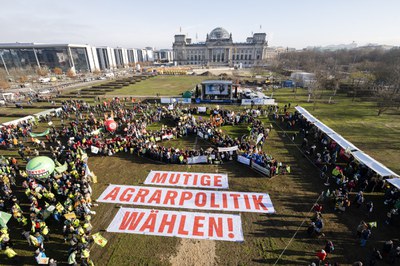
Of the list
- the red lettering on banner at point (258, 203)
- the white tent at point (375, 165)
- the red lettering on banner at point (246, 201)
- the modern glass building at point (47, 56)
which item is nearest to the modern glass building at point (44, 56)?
the modern glass building at point (47, 56)

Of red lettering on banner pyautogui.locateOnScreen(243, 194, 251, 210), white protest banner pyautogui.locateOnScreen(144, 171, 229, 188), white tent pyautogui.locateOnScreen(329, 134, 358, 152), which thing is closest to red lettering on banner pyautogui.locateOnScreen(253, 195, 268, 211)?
red lettering on banner pyautogui.locateOnScreen(243, 194, 251, 210)

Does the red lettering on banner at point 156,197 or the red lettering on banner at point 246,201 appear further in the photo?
the red lettering on banner at point 156,197

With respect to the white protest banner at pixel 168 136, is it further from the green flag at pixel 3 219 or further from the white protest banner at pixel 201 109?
the green flag at pixel 3 219

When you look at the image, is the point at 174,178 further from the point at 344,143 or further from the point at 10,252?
the point at 344,143

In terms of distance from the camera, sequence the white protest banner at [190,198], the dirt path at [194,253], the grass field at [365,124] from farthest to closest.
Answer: the grass field at [365,124] < the white protest banner at [190,198] < the dirt path at [194,253]

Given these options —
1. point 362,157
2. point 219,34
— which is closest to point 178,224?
point 362,157

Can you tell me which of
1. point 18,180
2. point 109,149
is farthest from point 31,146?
point 109,149

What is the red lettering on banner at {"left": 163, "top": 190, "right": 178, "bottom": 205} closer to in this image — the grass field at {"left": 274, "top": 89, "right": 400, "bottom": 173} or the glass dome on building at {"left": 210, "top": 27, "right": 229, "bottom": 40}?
the grass field at {"left": 274, "top": 89, "right": 400, "bottom": 173}
